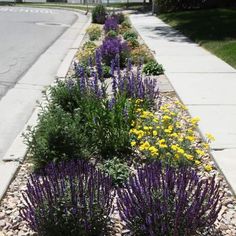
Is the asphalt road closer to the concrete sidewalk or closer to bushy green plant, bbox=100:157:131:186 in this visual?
the concrete sidewalk

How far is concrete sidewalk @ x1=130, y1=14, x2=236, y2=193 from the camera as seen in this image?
5.61 metres

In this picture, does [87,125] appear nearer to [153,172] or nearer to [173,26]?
[153,172]

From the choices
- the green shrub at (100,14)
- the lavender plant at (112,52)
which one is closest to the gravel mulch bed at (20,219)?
the lavender plant at (112,52)

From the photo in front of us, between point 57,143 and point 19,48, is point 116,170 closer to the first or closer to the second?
point 57,143

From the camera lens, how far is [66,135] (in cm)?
497

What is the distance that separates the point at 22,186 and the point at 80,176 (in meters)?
1.23

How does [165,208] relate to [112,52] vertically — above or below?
above

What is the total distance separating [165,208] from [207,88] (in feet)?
18.6

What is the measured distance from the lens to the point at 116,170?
15.4ft

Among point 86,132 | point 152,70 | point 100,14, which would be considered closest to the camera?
point 86,132

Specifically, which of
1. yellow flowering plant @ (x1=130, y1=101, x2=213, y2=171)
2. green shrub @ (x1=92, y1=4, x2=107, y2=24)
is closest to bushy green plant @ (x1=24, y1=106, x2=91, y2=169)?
yellow flowering plant @ (x1=130, y1=101, x2=213, y2=171)

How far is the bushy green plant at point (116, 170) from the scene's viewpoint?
4551 mm

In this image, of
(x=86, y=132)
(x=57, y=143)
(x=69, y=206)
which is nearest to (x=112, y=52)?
(x=86, y=132)

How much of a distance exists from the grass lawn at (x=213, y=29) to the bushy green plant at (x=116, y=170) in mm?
6895
